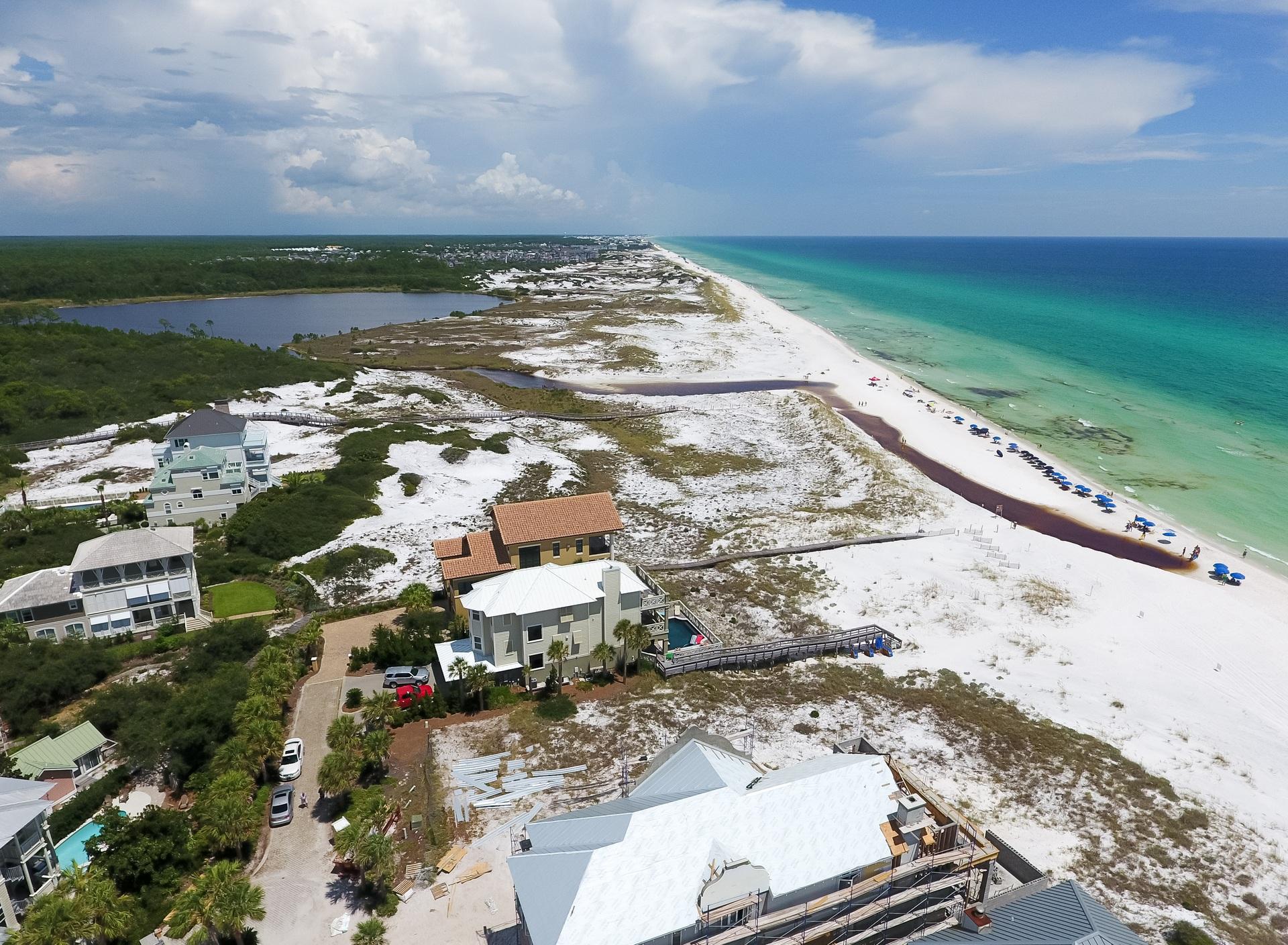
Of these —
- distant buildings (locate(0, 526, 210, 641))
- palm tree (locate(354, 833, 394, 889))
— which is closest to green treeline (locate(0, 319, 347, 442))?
distant buildings (locate(0, 526, 210, 641))

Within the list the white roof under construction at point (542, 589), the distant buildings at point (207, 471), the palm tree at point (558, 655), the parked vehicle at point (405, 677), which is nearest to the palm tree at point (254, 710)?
the parked vehicle at point (405, 677)

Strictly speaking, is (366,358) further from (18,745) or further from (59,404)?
(18,745)

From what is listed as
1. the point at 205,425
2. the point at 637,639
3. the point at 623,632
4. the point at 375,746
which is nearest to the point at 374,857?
the point at 375,746

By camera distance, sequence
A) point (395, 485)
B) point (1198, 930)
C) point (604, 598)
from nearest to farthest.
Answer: point (1198, 930) < point (604, 598) < point (395, 485)

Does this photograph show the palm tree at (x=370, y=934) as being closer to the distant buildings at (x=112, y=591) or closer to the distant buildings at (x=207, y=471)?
the distant buildings at (x=112, y=591)

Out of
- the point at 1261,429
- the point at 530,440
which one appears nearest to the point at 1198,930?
the point at 530,440

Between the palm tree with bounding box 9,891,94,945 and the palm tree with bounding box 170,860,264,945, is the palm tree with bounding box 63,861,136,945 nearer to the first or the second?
the palm tree with bounding box 9,891,94,945
